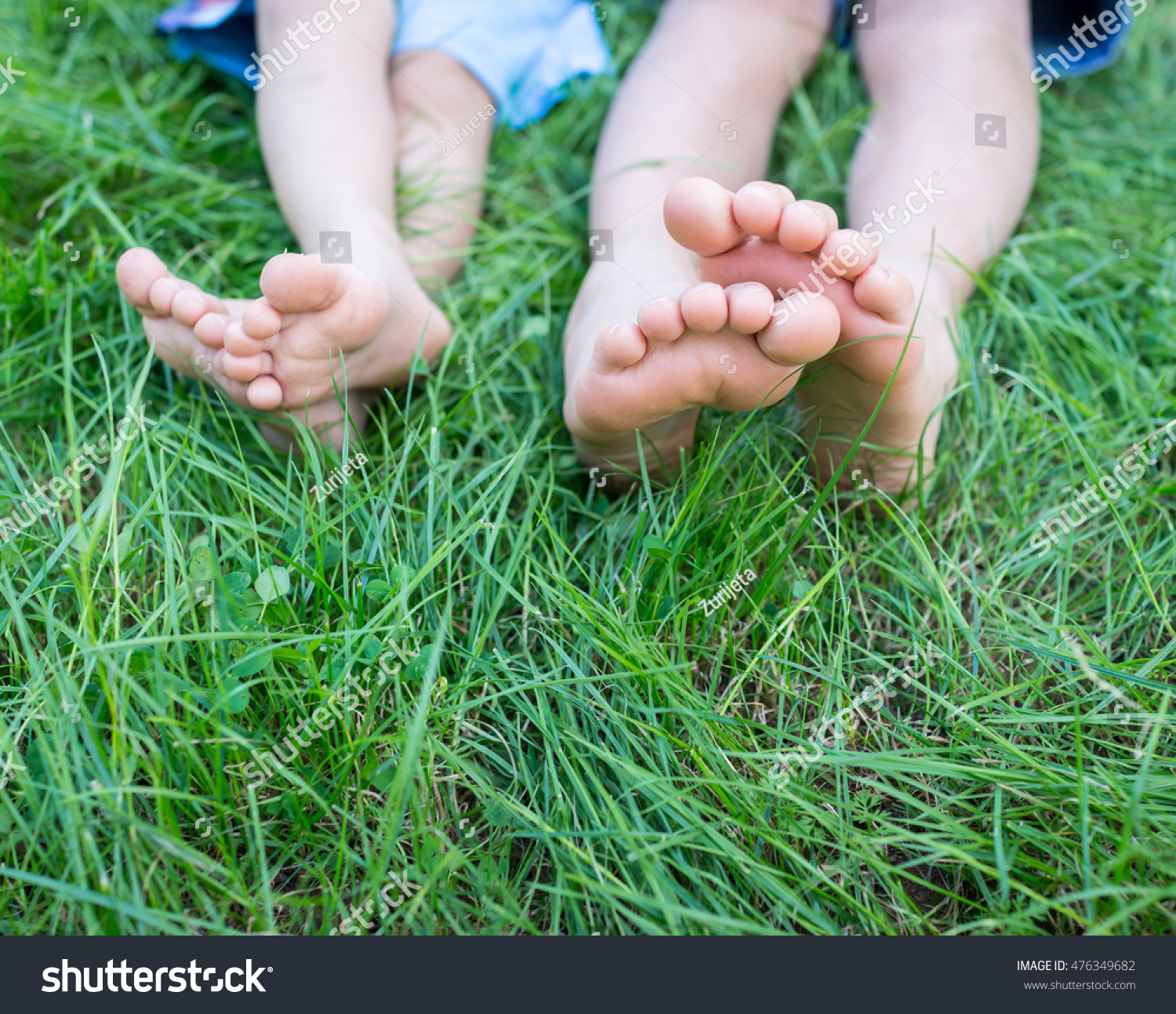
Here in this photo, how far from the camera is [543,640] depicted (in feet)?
3.14

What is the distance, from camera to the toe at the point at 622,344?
858mm

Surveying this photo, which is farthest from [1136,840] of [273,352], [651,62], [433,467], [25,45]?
[25,45]

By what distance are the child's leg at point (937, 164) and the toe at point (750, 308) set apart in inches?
8.9

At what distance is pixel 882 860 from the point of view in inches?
32.9

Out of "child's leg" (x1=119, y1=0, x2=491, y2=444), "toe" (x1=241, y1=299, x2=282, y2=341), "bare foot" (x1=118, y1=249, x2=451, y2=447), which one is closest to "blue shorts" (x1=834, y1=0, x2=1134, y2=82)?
"child's leg" (x1=119, y1=0, x2=491, y2=444)

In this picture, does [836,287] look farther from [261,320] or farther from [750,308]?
[261,320]

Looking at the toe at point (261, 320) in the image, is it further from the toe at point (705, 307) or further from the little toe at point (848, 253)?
the little toe at point (848, 253)

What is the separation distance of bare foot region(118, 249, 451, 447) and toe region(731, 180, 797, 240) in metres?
0.46

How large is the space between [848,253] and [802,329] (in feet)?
0.34

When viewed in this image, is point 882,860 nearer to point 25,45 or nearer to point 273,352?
point 273,352

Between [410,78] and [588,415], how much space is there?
0.80 metres

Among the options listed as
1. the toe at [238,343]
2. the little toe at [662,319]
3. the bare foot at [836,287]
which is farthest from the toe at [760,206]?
the toe at [238,343]

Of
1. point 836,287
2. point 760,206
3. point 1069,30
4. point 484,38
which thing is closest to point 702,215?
point 760,206

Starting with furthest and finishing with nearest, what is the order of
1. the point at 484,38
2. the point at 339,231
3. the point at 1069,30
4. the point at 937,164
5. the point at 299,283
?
the point at 1069,30, the point at 484,38, the point at 937,164, the point at 339,231, the point at 299,283
